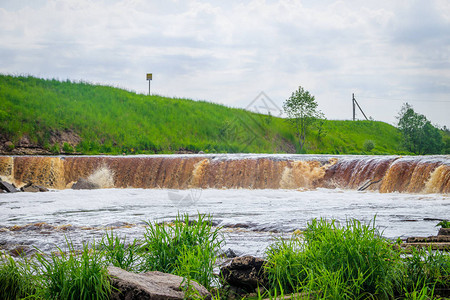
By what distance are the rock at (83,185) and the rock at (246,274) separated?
56.2 feet

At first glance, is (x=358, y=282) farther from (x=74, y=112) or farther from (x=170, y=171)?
(x=74, y=112)

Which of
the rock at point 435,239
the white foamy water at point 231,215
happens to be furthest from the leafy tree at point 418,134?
the rock at point 435,239

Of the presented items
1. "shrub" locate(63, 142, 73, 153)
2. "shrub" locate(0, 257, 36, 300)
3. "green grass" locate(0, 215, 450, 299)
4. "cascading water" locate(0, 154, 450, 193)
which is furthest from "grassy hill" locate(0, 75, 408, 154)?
"green grass" locate(0, 215, 450, 299)

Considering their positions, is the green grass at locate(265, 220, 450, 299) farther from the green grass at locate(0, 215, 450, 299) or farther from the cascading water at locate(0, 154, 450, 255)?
the cascading water at locate(0, 154, 450, 255)

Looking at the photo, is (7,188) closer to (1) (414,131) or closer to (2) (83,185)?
(2) (83,185)

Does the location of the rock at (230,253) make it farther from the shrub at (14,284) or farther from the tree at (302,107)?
the tree at (302,107)

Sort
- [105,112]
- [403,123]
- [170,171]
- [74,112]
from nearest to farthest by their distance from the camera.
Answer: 1. [170,171]
2. [74,112]
3. [105,112]
4. [403,123]

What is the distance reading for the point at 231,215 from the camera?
1048 cm

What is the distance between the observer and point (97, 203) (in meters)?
14.2

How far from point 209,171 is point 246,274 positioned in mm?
16705

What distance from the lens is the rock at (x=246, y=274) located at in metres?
4.17

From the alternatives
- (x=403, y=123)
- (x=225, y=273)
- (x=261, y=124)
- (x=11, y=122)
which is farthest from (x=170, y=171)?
(x=403, y=123)

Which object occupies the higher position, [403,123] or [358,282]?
[403,123]

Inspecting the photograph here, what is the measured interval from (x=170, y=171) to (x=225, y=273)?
17.2 meters
